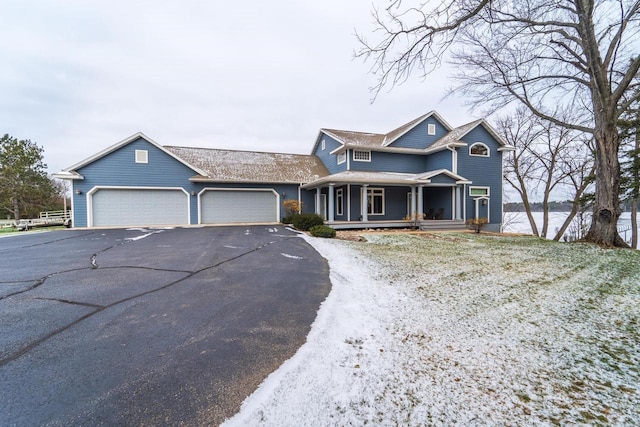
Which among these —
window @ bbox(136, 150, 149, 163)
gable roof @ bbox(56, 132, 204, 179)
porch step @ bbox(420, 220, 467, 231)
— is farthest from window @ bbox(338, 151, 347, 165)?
window @ bbox(136, 150, 149, 163)

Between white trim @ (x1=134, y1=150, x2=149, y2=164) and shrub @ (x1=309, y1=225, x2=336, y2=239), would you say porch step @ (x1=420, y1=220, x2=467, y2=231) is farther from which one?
white trim @ (x1=134, y1=150, x2=149, y2=164)

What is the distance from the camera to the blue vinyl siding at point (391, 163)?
16.1 m

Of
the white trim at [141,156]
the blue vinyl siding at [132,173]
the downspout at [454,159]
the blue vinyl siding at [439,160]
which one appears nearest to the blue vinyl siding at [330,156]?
the blue vinyl siding at [439,160]

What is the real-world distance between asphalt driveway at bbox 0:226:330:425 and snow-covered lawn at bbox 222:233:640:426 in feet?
1.20

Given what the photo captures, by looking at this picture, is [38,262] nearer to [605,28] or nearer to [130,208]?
[130,208]

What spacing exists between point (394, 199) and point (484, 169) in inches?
254

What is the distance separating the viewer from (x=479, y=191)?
16.7 m

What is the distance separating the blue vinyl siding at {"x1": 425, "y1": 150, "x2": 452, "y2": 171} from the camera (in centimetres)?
1605

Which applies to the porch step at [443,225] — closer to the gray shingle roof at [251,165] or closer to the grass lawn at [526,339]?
the gray shingle roof at [251,165]

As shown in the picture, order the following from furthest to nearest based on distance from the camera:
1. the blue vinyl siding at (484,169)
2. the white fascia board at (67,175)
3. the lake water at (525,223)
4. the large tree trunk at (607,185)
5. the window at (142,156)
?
the lake water at (525,223) < the blue vinyl siding at (484,169) < the window at (142,156) < the white fascia board at (67,175) < the large tree trunk at (607,185)

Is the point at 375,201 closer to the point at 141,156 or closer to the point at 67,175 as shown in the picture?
the point at 141,156

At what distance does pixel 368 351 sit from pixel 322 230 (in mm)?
8182

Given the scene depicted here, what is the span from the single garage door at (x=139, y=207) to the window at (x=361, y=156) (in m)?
10.4

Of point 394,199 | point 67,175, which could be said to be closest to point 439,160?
point 394,199
